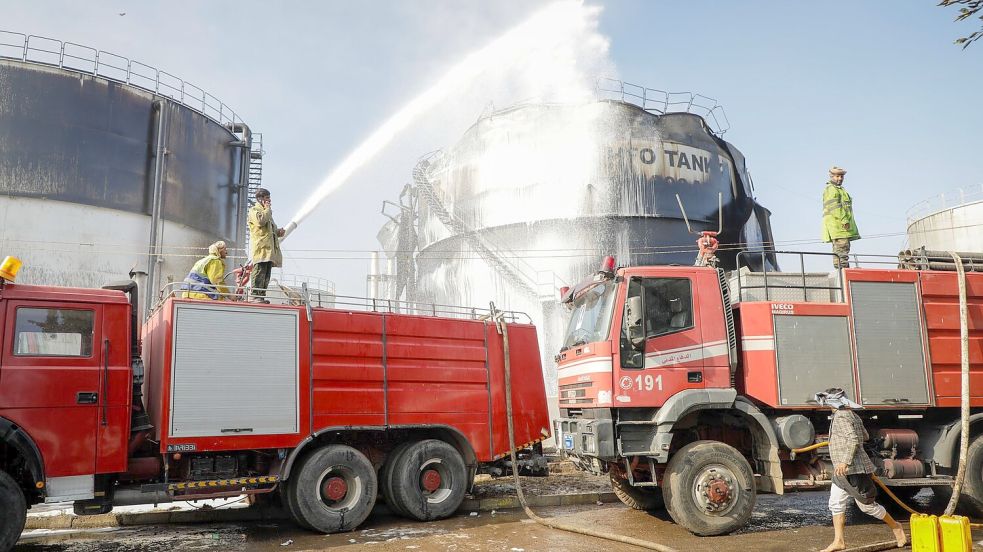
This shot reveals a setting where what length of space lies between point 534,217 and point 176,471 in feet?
64.8

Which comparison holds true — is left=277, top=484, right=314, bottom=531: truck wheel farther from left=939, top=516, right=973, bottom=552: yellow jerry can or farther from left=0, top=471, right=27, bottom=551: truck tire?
left=939, top=516, right=973, bottom=552: yellow jerry can

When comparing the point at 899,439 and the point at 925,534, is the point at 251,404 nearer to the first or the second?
the point at 925,534

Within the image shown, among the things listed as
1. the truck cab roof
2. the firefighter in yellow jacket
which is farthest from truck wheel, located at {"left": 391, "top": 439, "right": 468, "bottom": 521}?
the truck cab roof

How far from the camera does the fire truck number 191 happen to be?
825 cm

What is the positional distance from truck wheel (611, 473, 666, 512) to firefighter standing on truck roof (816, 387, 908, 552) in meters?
2.92

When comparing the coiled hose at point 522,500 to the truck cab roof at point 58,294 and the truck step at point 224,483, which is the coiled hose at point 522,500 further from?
the truck cab roof at point 58,294

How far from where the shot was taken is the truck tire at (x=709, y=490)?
799 centimetres

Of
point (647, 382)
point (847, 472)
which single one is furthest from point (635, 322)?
point (847, 472)

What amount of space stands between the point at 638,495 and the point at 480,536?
2.76 m

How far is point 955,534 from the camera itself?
238 inches

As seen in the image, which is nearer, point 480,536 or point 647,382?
point 480,536

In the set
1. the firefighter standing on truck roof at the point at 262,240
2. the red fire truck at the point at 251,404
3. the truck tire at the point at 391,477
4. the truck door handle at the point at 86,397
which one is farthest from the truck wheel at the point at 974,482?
the truck door handle at the point at 86,397

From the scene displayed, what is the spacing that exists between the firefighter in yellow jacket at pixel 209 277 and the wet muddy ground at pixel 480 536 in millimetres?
2948

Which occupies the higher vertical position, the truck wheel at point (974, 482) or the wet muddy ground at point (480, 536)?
the truck wheel at point (974, 482)
